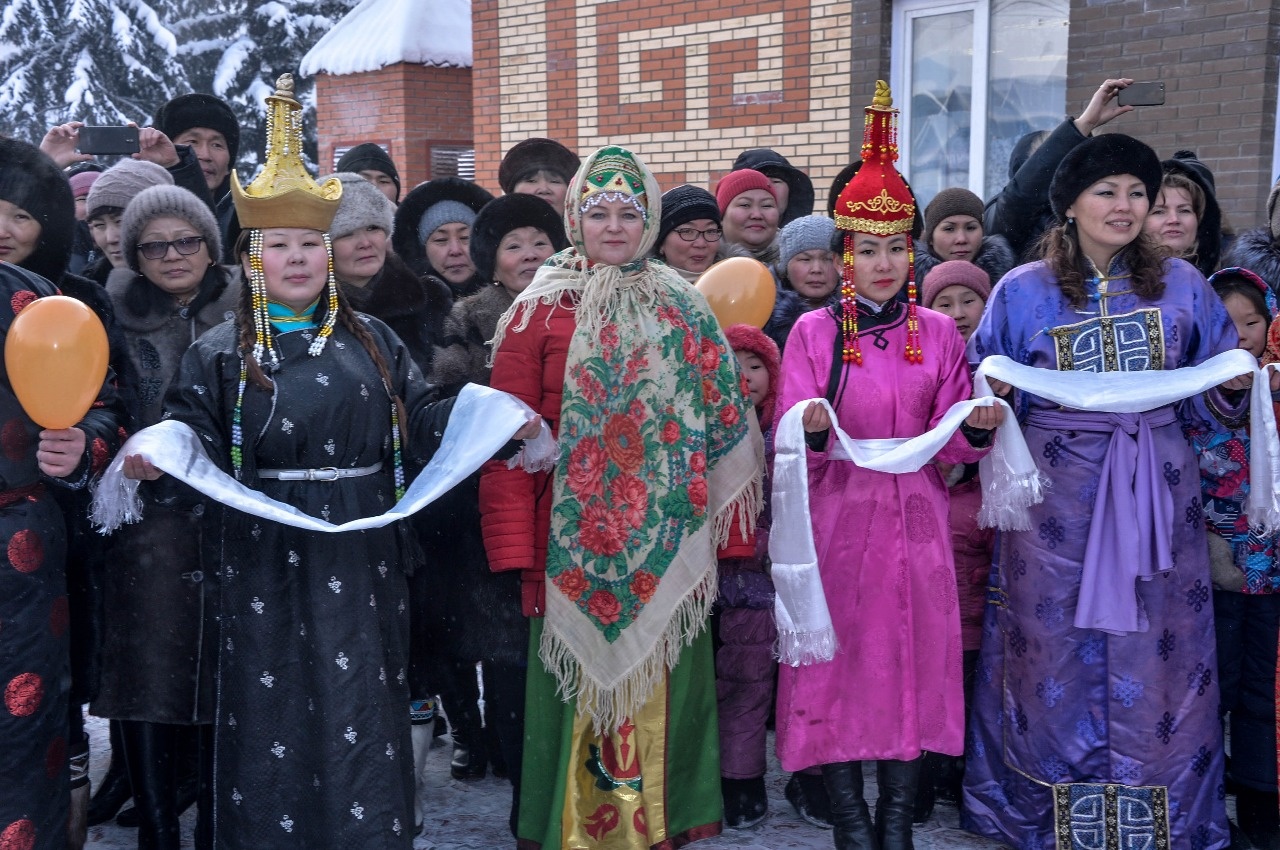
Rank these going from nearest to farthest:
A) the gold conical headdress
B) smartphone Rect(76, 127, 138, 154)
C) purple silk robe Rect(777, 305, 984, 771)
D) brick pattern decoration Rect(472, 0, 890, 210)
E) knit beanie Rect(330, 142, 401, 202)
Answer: the gold conical headdress
purple silk robe Rect(777, 305, 984, 771)
smartphone Rect(76, 127, 138, 154)
knit beanie Rect(330, 142, 401, 202)
brick pattern decoration Rect(472, 0, 890, 210)

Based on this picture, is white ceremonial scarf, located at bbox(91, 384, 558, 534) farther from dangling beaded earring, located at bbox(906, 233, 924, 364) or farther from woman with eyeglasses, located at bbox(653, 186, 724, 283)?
woman with eyeglasses, located at bbox(653, 186, 724, 283)

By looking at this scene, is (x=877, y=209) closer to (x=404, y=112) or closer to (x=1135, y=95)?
(x=1135, y=95)

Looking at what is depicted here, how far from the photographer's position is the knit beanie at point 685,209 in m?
4.65

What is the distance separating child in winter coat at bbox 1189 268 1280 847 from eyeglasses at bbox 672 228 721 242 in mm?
1953

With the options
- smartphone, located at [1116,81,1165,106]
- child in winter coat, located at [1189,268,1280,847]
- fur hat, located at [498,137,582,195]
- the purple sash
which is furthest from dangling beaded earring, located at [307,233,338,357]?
smartphone, located at [1116,81,1165,106]

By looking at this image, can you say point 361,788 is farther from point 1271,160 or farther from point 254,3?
point 254,3

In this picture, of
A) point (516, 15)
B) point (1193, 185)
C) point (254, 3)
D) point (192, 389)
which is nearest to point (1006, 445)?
point (1193, 185)

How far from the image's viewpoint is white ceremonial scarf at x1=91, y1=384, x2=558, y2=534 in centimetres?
290

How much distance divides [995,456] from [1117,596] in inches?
21.4

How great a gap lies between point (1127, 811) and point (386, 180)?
15.7ft

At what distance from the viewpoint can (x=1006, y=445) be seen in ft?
11.4

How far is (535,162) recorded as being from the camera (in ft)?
17.0

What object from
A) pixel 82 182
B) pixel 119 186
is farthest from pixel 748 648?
pixel 82 182

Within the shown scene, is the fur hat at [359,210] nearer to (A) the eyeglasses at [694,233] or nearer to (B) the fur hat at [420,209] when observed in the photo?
(B) the fur hat at [420,209]
